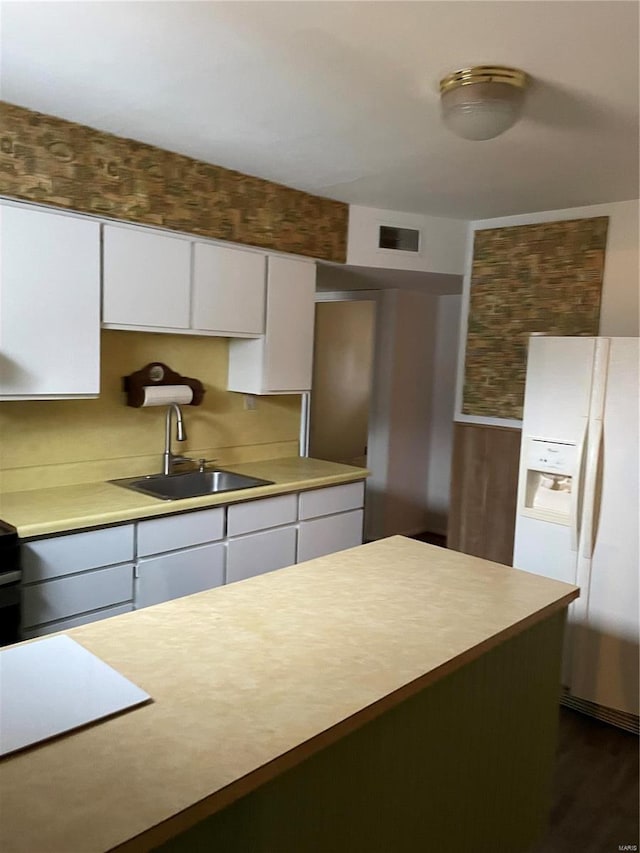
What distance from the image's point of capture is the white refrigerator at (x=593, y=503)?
9.50 ft

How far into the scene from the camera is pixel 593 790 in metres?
2.50

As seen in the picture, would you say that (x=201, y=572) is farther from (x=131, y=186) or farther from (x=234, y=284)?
(x=131, y=186)

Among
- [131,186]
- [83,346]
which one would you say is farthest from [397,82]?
[83,346]

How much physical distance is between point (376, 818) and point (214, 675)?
490mm

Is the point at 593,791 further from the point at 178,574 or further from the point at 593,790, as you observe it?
the point at 178,574

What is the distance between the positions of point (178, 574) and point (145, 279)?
1.35 meters

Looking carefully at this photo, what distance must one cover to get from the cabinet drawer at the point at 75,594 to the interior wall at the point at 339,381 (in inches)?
124

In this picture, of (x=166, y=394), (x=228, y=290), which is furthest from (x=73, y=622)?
(x=228, y=290)

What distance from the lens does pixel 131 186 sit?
9.68 ft

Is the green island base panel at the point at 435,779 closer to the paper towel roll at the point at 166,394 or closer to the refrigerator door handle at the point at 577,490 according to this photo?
the refrigerator door handle at the point at 577,490

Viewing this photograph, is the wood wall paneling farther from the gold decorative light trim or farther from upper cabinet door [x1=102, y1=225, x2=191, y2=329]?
the gold decorative light trim

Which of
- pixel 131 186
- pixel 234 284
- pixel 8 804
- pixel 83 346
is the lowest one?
pixel 8 804

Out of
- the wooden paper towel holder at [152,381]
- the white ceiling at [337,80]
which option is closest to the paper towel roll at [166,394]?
the wooden paper towel holder at [152,381]

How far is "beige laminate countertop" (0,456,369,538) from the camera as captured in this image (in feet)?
8.21
